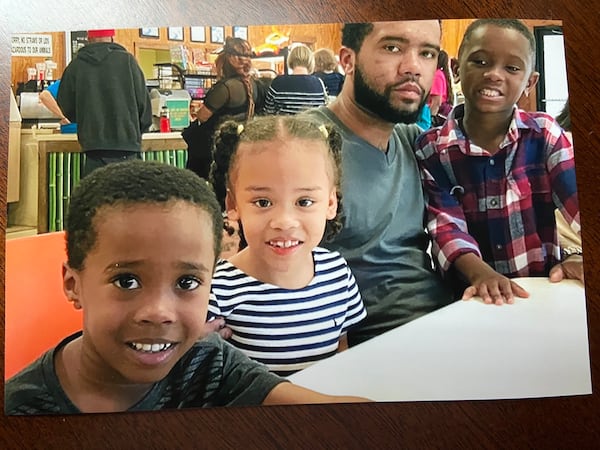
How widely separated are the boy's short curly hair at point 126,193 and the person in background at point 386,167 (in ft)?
0.58

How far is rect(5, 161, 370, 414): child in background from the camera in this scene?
0.67 metres

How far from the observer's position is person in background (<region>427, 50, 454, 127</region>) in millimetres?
727

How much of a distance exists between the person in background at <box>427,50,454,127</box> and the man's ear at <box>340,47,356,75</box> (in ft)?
0.37

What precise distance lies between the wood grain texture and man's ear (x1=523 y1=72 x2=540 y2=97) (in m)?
0.06

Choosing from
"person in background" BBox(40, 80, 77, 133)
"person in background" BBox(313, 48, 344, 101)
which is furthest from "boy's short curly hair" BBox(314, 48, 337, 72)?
→ "person in background" BBox(40, 80, 77, 133)

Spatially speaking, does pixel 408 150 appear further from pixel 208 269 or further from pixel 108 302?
pixel 108 302

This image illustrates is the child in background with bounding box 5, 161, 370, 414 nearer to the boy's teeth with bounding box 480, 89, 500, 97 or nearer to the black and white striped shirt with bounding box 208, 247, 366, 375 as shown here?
the black and white striped shirt with bounding box 208, 247, 366, 375

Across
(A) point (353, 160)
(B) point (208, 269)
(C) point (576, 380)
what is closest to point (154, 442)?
(B) point (208, 269)

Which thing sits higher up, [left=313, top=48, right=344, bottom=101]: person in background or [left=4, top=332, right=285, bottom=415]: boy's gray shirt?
[left=313, top=48, right=344, bottom=101]: person in background

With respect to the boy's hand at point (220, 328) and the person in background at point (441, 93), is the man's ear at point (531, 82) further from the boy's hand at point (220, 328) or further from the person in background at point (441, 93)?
the boy's hand at point (220, 328)

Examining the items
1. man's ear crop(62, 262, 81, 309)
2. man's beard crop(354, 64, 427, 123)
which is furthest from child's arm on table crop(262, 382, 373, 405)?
man's beard crop(354, 64, 427, 123)

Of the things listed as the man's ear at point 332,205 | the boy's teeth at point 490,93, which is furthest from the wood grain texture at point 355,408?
the man's ear at point 332,205

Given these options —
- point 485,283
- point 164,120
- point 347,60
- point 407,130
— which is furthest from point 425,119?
point 164,120

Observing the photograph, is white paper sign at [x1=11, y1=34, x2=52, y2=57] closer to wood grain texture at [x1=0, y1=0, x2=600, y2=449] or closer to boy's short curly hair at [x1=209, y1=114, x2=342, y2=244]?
wood grain texture at [x1=0, y1=0, x2=600, y2=449]
